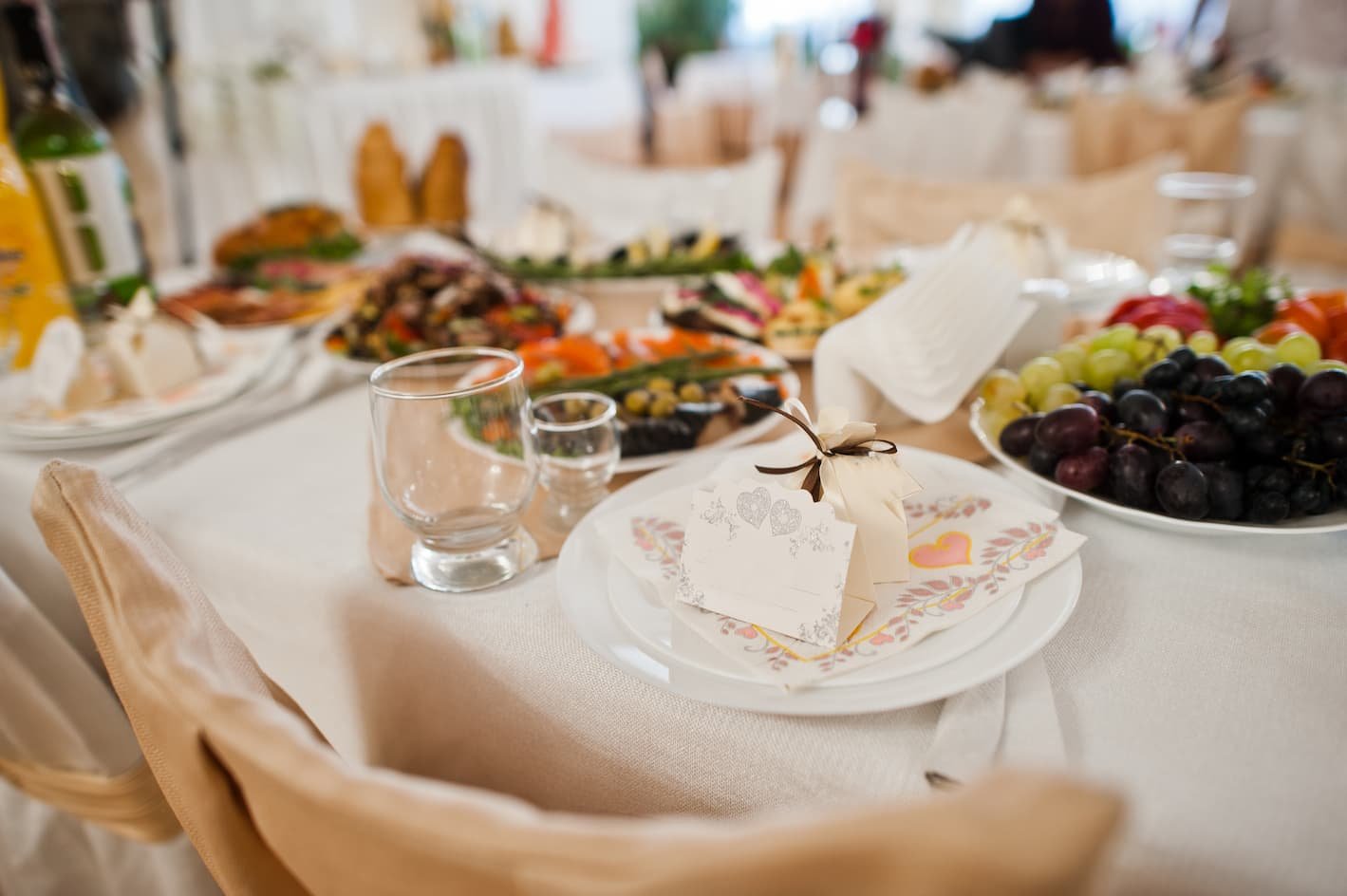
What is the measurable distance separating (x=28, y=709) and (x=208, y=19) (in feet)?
13.5

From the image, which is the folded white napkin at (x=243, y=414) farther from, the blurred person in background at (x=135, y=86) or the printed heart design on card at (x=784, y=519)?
the blurred person in background at (x=135, y=86)

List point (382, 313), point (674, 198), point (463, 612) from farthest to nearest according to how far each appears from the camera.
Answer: point (674, 198) → point (382, 313) → point (463, 612)

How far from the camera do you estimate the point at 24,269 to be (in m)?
1.15

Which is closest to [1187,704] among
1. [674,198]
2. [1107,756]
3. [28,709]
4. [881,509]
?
[1107,756]

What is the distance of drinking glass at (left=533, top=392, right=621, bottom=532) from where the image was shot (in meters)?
0.72

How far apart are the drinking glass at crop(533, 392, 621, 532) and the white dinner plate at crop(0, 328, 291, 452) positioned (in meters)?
0.55

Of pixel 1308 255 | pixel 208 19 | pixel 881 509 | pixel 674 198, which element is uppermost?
pixel 208 19

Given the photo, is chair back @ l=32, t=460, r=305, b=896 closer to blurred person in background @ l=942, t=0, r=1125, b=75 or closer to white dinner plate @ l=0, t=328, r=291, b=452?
white dinner plate @ l=0, t=328, r=291, b=452

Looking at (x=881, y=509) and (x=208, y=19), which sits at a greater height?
(x=208, y=19)

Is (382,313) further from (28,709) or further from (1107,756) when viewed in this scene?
(1107,756)

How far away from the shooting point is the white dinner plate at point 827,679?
0.47m

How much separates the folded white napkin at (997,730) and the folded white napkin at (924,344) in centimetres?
35

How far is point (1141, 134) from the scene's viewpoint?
111 inches

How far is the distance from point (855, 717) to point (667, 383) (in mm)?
467
